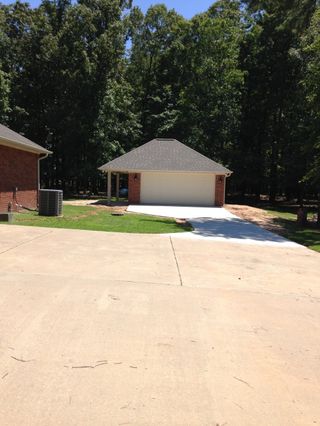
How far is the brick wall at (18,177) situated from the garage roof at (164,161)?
821cm

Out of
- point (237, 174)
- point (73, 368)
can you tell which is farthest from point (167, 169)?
point (73, 368)

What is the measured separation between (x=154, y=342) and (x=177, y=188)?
2358 centimetres

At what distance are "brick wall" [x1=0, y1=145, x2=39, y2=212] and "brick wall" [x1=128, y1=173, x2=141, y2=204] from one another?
875 centimetres

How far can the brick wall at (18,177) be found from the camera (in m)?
16.2

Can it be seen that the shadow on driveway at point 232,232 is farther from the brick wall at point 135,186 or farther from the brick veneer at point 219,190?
the brick wall at point 135,186

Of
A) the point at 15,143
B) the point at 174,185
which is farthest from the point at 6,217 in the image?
the point at 174,185

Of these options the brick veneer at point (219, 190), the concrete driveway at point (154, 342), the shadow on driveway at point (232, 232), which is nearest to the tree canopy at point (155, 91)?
the brick veneer at point (219, 190)

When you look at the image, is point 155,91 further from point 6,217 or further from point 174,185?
point 6,217

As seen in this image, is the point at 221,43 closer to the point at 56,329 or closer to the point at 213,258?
the point at 213,258

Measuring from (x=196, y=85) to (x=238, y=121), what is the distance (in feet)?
17.1

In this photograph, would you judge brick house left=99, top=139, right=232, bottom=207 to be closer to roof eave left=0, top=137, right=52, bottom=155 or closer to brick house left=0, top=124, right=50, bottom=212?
brick house left=0, top=124, right=50, bottom=212

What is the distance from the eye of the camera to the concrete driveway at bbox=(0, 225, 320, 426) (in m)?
3.06

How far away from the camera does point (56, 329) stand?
176 inches

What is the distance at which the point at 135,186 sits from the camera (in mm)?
27516
